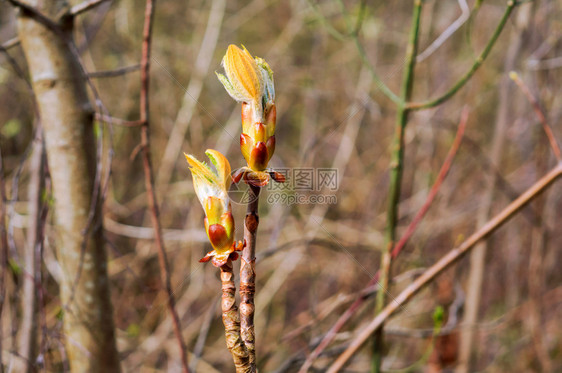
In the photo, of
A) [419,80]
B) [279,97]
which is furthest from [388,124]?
[279,97]

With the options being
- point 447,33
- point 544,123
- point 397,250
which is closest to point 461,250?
point 397,250

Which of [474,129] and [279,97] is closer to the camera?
[474,129]

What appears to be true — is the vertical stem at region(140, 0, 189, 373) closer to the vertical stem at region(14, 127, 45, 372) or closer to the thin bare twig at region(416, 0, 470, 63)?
the vertical stem at region(14, 127, 45, 372)

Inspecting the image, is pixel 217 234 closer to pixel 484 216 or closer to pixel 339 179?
pixel 484 216

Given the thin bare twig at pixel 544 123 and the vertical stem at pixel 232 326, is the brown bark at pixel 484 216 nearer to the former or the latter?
the thin bare twig at pixel 544 123

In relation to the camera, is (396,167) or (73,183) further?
(396,167)

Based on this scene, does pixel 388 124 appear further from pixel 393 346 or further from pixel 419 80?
pixel 393 346

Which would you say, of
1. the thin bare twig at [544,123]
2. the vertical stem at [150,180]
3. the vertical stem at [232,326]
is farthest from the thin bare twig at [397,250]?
the vertical stem at [232,326]
